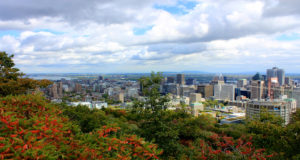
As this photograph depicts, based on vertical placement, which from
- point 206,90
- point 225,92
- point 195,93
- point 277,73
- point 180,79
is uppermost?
point 277,73

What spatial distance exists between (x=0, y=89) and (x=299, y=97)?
42.1m

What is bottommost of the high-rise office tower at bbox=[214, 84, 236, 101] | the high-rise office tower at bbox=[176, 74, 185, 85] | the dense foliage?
the high-rise office tower at bbox=[214, 84, 236, 101]

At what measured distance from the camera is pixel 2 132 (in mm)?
2373

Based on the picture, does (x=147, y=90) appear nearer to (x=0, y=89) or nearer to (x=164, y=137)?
(x=164, y=137)

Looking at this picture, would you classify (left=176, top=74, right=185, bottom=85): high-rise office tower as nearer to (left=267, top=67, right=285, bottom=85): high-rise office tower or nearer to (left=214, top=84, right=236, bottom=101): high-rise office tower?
(left=214, top=84, right=236, bottom=101): high-rise office tower

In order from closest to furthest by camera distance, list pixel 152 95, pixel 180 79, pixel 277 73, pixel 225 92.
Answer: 1. pixel 152 95
2. pixel 225 92
3. pixel 277 73
4. pixel 180 79

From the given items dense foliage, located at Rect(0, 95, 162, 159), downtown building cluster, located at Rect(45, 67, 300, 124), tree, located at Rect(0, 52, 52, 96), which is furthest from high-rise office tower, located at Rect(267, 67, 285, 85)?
dense foliage, located at Rect(0, 95, 162, 159)

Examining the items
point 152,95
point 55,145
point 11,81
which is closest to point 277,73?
point 152,95

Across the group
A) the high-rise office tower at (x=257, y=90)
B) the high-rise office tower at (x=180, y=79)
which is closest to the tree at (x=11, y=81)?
the high-rise office tower at (x=257, y=90)

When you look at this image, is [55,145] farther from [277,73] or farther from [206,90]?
[277,73]

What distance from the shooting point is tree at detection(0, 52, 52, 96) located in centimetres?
796

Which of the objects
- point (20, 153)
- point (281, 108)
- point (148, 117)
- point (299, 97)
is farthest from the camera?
point (299, 97)

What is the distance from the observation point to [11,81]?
7977mm

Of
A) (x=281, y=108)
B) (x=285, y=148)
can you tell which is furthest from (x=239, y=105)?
(x=285, y=148)
